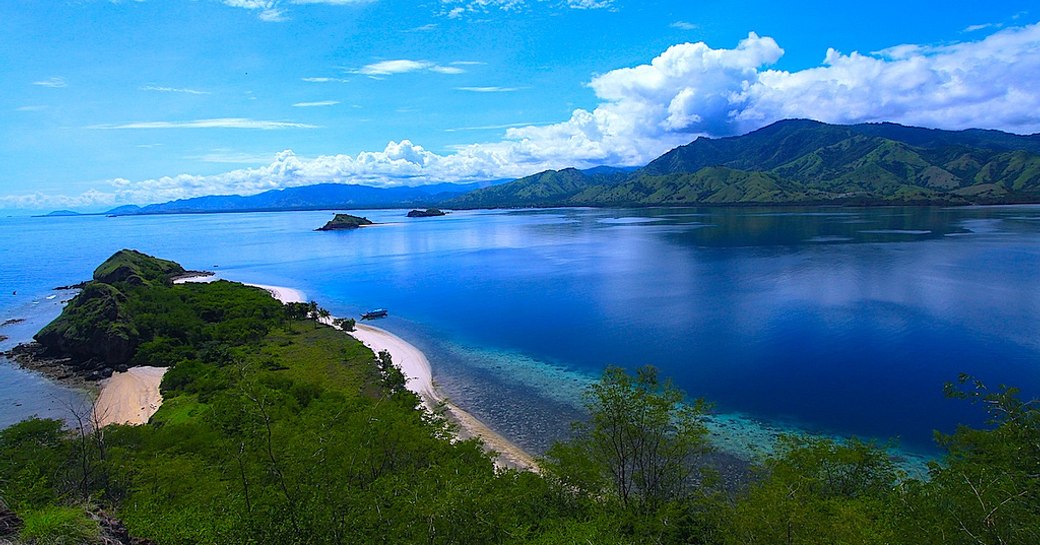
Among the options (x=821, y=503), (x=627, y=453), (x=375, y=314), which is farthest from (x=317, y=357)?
(x=821, y=503)

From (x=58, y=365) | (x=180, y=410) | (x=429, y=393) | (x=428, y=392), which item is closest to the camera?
(x=180, y=410)

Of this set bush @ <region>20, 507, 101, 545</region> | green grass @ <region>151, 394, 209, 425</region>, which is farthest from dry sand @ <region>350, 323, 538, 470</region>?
bush @ <region>20, 507, 101, 545</region>

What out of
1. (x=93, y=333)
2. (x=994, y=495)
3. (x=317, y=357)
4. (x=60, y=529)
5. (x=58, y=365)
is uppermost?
(x=60, y=529)

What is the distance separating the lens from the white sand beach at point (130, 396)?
38531 mm

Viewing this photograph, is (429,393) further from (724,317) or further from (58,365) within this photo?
(58,365)

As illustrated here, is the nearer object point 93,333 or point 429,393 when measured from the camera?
point 429,393

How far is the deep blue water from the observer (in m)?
38.6

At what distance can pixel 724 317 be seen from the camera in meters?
59.8

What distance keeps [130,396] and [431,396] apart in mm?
25791

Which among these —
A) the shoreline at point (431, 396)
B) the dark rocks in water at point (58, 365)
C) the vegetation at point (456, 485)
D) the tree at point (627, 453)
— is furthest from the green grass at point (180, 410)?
the tree at point (627, 453)

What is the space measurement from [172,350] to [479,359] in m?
31.4

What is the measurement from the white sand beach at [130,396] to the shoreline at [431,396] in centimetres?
1840

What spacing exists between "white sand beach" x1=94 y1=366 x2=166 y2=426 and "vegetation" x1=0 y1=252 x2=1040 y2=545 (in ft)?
23.1

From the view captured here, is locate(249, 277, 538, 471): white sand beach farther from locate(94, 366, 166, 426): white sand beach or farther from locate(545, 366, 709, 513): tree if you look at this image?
locate(94, 366, 166, 426): white sand beach
